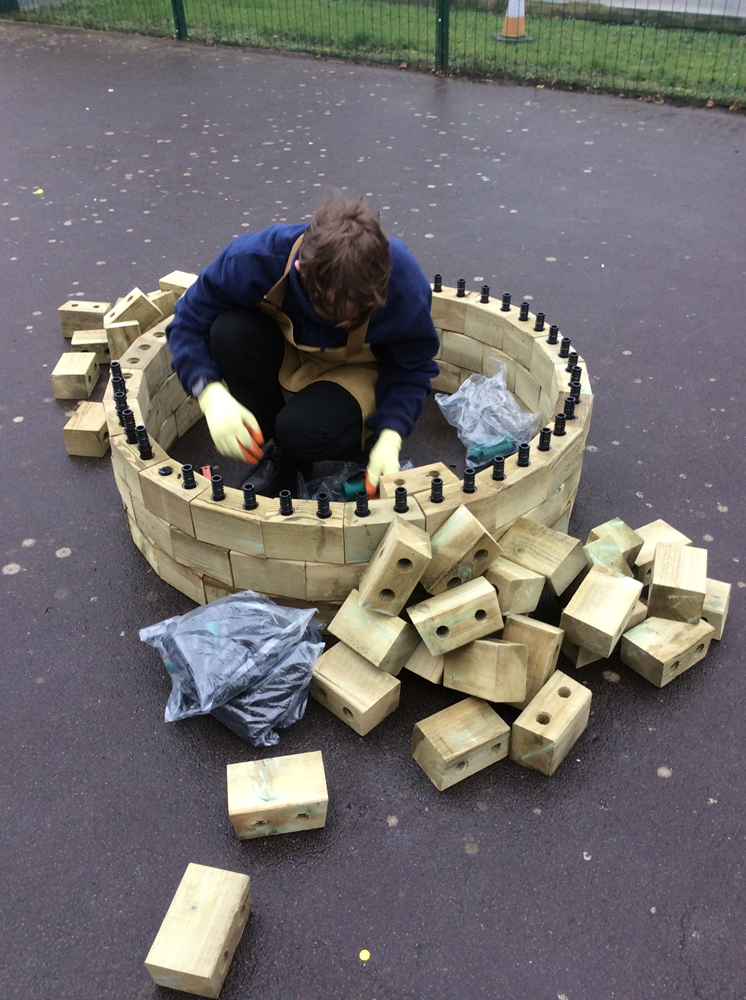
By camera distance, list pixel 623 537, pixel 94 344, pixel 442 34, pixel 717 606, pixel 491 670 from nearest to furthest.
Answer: pixel 491 670 < pixel 717 606 < pixel 623 537 < pixel 94 344 < pixel 442 34

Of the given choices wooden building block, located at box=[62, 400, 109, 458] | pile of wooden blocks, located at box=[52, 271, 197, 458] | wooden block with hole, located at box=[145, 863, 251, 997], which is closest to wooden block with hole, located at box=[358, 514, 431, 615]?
wooden block with hole, located at box=[145, 863, 251, 997]

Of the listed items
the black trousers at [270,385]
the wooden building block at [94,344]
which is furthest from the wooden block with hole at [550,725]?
the wooden building block at [94,344]

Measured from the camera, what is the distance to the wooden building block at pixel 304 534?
8.04 ft

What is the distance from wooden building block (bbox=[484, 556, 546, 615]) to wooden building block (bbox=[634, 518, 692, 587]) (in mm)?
533

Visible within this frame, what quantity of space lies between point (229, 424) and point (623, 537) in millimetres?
1414

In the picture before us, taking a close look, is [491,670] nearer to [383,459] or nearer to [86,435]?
[383,459]

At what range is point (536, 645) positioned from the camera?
8.07 ft

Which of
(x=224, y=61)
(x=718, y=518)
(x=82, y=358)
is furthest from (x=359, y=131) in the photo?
(x=718, y=518)

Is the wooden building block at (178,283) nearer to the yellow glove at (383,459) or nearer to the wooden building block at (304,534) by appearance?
the yellow glove at (383,459)

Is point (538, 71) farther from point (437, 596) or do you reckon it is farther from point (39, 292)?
point (437, 596)

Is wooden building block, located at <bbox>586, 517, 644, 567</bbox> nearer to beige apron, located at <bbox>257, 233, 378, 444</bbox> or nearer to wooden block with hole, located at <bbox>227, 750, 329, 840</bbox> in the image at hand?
beige apron, located at <bbox>257, 233, 378, 444</bbox>

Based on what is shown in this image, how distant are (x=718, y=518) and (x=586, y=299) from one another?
7.02 feet

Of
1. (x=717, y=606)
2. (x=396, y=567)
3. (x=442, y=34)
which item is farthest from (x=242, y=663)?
(x=442, y=34)

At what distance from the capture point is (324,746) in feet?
7.96
